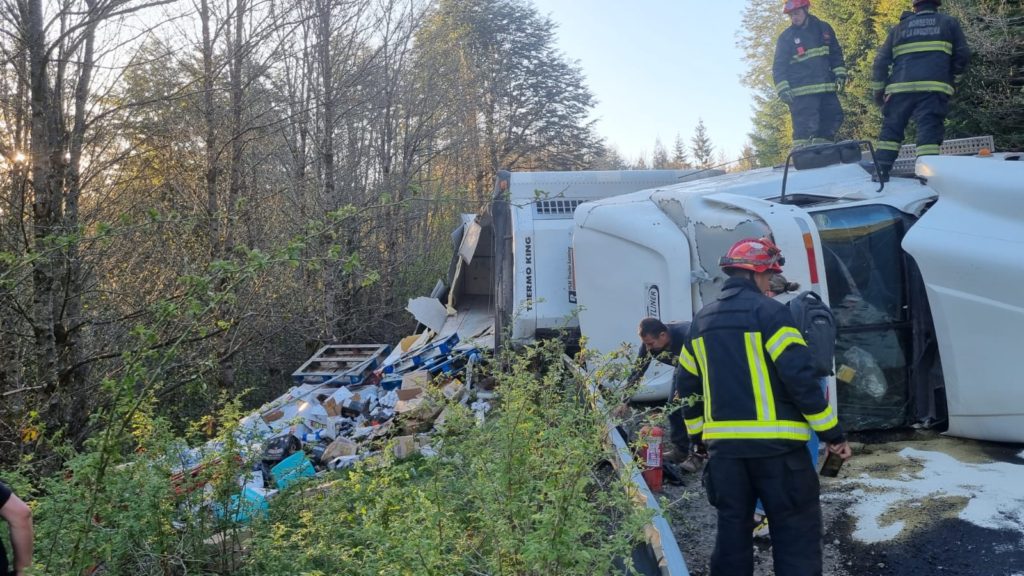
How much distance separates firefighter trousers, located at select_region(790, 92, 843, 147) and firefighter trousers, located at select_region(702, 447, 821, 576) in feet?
15.0

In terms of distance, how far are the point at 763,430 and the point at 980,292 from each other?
1823 millimetres

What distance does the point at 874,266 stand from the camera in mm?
4656

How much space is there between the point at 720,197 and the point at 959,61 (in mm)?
2851

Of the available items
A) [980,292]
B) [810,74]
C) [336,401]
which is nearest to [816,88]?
[810,74]

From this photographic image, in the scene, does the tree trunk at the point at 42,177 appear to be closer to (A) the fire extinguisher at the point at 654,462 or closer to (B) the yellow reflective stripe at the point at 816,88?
(A) the fire extinguisher at the point at 654,462

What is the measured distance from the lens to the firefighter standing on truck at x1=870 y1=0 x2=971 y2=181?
599cm

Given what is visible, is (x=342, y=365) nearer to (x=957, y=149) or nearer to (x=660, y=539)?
(x=957, y=149)

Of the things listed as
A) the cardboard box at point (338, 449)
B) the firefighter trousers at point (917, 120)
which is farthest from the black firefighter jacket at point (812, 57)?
the cardboard box at point (338, 449)

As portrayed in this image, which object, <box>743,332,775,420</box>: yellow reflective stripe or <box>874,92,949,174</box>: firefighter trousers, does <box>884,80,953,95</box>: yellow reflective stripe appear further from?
<box>743,332,775,420</box>: yellow reflective stripe

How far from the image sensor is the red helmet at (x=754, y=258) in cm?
341

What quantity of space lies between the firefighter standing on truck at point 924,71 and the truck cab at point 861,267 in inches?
40.4

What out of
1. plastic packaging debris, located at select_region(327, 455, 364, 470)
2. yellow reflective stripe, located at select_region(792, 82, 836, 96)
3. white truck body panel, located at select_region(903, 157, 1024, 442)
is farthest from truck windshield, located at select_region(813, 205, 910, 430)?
plastic packaging debris, located at select_region(327, 455, 364, 470)

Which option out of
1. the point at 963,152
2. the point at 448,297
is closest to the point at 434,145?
the point at 448,297

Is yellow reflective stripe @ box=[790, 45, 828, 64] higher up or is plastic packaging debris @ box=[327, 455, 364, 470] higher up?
yellow reflective stripe @ box=[790, 45, 828, 64]
